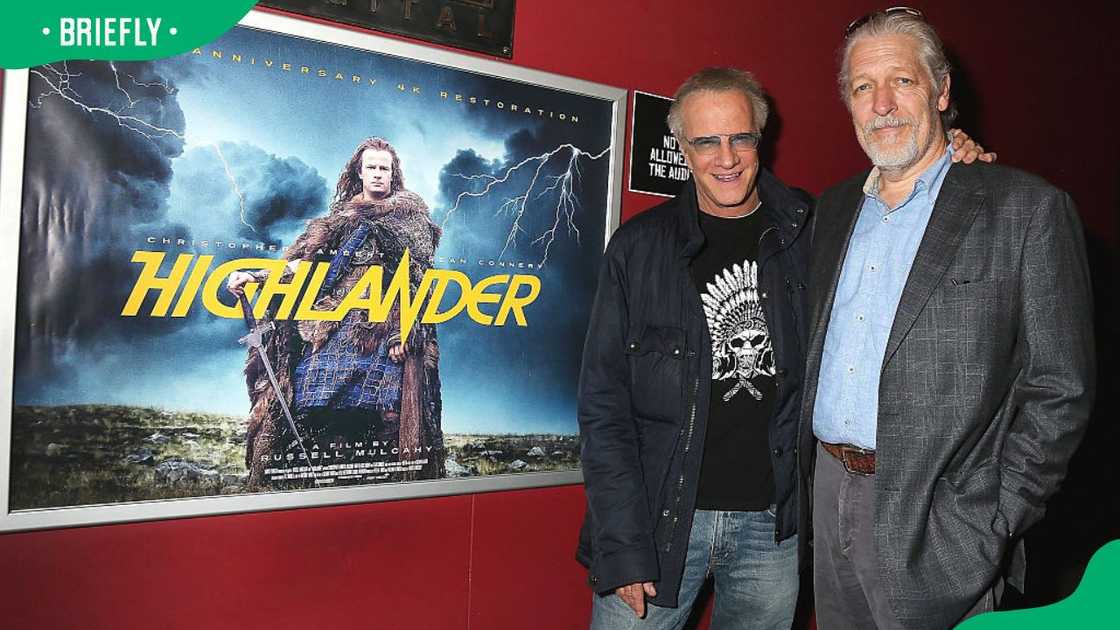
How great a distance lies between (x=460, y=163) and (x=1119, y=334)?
3.65 meters

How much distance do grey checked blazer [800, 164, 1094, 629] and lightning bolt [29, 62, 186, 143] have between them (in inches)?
62.9

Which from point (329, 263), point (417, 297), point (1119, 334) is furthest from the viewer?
point (1119, 334)

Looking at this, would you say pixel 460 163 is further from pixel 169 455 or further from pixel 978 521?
pixel 978 521

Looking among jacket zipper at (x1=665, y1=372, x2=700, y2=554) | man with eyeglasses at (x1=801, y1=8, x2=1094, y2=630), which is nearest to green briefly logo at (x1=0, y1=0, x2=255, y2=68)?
jacket zipper at (x1=665, y1=372, x2=700, y2=554)

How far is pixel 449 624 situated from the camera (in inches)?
83.0

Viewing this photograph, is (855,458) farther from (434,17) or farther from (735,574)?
(434,17)

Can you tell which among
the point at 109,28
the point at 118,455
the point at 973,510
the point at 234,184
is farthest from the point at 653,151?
the point at 118,455

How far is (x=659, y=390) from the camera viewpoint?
180 cm

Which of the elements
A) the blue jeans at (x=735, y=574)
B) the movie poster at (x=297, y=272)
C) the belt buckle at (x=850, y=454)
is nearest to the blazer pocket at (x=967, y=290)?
the belt buckle at (x=850, y=454)

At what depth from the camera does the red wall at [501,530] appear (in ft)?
5.56

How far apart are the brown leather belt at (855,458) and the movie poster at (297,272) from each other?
2.54 feet

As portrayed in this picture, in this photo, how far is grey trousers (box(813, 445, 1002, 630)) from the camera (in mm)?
1641

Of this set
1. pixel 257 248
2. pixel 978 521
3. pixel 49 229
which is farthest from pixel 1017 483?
pixel 49 229

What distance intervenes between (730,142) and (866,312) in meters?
0.49
